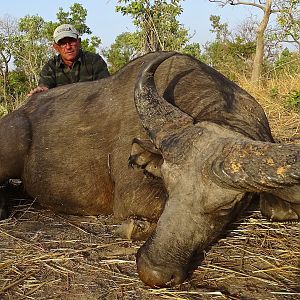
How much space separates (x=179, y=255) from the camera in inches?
123

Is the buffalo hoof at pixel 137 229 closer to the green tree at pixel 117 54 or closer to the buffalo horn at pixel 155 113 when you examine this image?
the buffalo horn at pixel 155 113

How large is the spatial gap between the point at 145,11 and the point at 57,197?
37.5 ft

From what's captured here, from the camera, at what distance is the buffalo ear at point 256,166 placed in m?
2.54

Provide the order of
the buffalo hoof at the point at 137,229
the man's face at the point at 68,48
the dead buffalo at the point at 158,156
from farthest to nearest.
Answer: the man's face at the point at 68,48 → the buffalo hoof at the point at 137,229 → the dead buffalo at the point at 158,156

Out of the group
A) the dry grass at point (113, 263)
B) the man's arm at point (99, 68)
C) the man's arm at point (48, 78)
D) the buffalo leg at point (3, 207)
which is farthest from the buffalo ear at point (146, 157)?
the man's arm at point (99, 68)

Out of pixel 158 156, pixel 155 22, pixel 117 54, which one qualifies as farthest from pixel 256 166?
pixel 117 54

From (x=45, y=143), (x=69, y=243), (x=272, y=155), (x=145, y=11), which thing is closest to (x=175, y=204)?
(x=272, y=155)

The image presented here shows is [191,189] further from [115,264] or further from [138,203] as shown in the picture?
[138,203]

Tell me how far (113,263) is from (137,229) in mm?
454

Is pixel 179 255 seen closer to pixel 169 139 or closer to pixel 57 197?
pixel 169 139

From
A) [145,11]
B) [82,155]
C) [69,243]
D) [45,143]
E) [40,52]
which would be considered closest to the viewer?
[69,243]

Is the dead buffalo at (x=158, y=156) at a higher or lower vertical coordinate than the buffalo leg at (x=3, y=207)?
higher

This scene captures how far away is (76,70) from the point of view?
26.2 ft

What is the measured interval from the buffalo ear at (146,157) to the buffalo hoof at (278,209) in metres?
0.80
